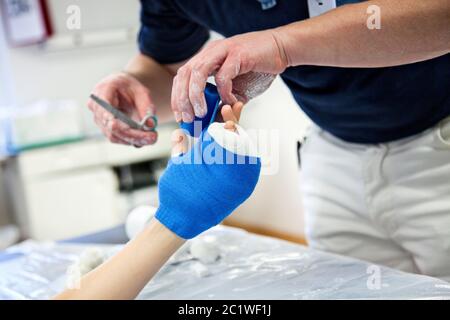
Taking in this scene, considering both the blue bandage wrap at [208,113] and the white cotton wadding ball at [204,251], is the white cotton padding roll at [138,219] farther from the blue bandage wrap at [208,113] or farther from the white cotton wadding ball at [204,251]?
the blue bandage wrap at [208,113]

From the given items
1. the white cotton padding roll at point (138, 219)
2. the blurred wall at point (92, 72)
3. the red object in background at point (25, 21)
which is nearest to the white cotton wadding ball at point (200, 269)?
the white cotton padding roll at point (138, 219)

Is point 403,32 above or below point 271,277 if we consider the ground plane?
above

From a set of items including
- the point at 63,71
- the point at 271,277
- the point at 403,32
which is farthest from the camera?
the point at 63,71

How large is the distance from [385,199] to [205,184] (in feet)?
1.43

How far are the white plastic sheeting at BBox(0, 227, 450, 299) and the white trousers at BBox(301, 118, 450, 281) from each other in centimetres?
9

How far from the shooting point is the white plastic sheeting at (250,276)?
0.85m

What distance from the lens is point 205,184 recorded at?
715mm

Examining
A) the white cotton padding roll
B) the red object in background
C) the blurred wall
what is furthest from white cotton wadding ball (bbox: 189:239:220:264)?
the red object in background

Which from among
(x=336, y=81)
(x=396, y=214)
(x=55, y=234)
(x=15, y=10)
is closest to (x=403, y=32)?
(x=336, y=81)

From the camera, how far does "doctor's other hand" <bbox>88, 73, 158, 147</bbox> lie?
1101 mm

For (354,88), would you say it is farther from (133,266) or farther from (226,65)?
(133,266)
